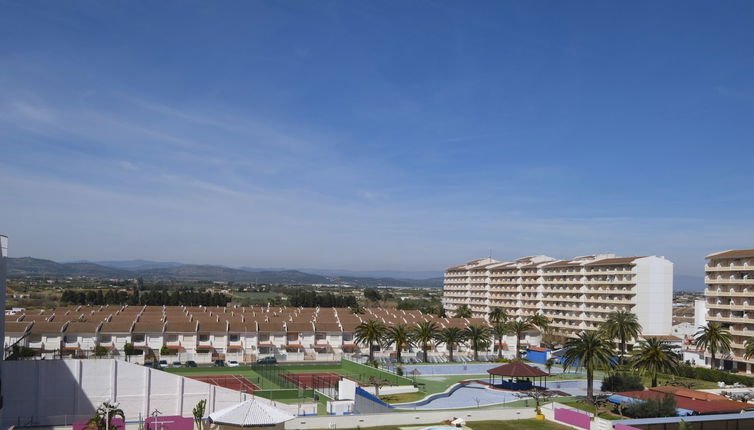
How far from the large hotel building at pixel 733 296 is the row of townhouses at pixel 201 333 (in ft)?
70.4

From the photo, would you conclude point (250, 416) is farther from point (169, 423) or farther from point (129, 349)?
point (129, 349)

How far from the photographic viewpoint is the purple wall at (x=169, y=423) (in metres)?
31.7

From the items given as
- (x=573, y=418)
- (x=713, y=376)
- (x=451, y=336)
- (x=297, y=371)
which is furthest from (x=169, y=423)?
(x=713, y=376)

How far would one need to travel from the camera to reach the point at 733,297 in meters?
69.1

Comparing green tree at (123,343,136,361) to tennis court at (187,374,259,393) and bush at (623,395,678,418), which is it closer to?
tennis court at (187,374,259,393)

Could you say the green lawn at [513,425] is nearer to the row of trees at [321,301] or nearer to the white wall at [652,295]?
the white wall at [652,295]

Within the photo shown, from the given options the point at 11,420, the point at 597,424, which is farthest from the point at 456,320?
the point at 11,420

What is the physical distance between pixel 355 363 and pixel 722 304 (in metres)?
43.1

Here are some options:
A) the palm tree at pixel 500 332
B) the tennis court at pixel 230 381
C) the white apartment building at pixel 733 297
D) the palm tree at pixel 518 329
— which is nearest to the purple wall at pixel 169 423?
the tennis court at pixel 230 381

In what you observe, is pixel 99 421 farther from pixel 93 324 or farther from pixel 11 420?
pixel 93 324

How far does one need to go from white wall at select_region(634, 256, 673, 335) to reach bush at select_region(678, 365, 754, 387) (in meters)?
27.4

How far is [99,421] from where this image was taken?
28.5m

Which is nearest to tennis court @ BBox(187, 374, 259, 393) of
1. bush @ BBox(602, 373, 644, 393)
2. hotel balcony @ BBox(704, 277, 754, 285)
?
bush @ BBox(602, 373, 644, 393)

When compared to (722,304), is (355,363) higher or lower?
lower
